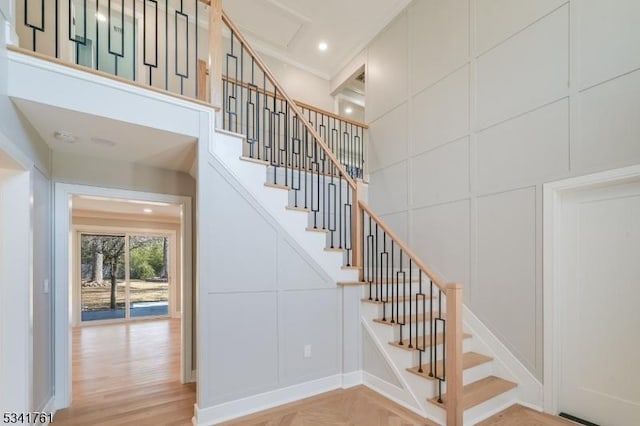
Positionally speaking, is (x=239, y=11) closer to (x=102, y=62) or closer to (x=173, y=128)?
(x=102, y=62)

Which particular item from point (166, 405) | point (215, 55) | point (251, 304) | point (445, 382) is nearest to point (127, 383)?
point (166, 405)

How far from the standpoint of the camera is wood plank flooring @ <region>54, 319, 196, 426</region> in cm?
282

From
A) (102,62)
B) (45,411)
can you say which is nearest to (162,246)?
(102,62)

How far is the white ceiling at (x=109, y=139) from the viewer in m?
2.30

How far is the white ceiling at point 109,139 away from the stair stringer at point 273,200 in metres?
0.30

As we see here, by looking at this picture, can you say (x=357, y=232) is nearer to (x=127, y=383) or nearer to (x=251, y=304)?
(x=251, y=304)

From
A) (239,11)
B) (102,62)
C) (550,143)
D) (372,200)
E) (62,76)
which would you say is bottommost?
(372,200)

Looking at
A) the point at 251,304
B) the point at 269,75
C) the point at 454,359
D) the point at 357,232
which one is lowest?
the point at 454,359

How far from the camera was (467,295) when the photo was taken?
3453 millimetres

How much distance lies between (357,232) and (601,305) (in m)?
2.15

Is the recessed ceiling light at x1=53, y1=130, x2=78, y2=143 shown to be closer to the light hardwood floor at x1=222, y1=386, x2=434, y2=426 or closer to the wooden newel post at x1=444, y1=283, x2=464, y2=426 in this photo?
the light hardwood floor at x1=222, y1=386, x2=434, y2=426

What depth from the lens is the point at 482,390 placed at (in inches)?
109

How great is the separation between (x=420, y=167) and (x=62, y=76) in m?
3.68

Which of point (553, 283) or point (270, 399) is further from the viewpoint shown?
point (270, 399)
